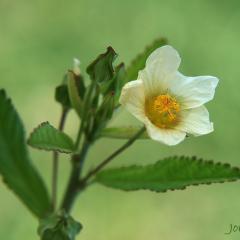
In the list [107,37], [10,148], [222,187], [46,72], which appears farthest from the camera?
[107,37]

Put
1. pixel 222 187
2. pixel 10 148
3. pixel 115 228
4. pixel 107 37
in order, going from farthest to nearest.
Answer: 1. pixel 107 37
2. pixel 222 187
3. pixel 115 228
4. pixel 10 148

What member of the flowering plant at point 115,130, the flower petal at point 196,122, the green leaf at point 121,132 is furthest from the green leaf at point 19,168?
the flower petal at point 196,122

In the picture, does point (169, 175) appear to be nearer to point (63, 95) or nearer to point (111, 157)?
point (111, 157)

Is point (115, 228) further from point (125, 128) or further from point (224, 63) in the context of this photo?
point (125, 128)

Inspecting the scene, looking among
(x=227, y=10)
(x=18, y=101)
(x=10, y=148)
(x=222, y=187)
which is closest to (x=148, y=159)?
(x=222, y=187)

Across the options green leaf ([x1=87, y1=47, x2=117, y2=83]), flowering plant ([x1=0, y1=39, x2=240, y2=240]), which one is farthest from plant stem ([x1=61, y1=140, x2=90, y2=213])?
green leaf ([x1=87, y1=47, x2=117, y2=83])

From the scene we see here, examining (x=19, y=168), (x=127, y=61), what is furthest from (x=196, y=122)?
(x=127, y=61)

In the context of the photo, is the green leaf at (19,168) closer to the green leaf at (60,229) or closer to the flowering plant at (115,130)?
the flowering plant at (115,130)
